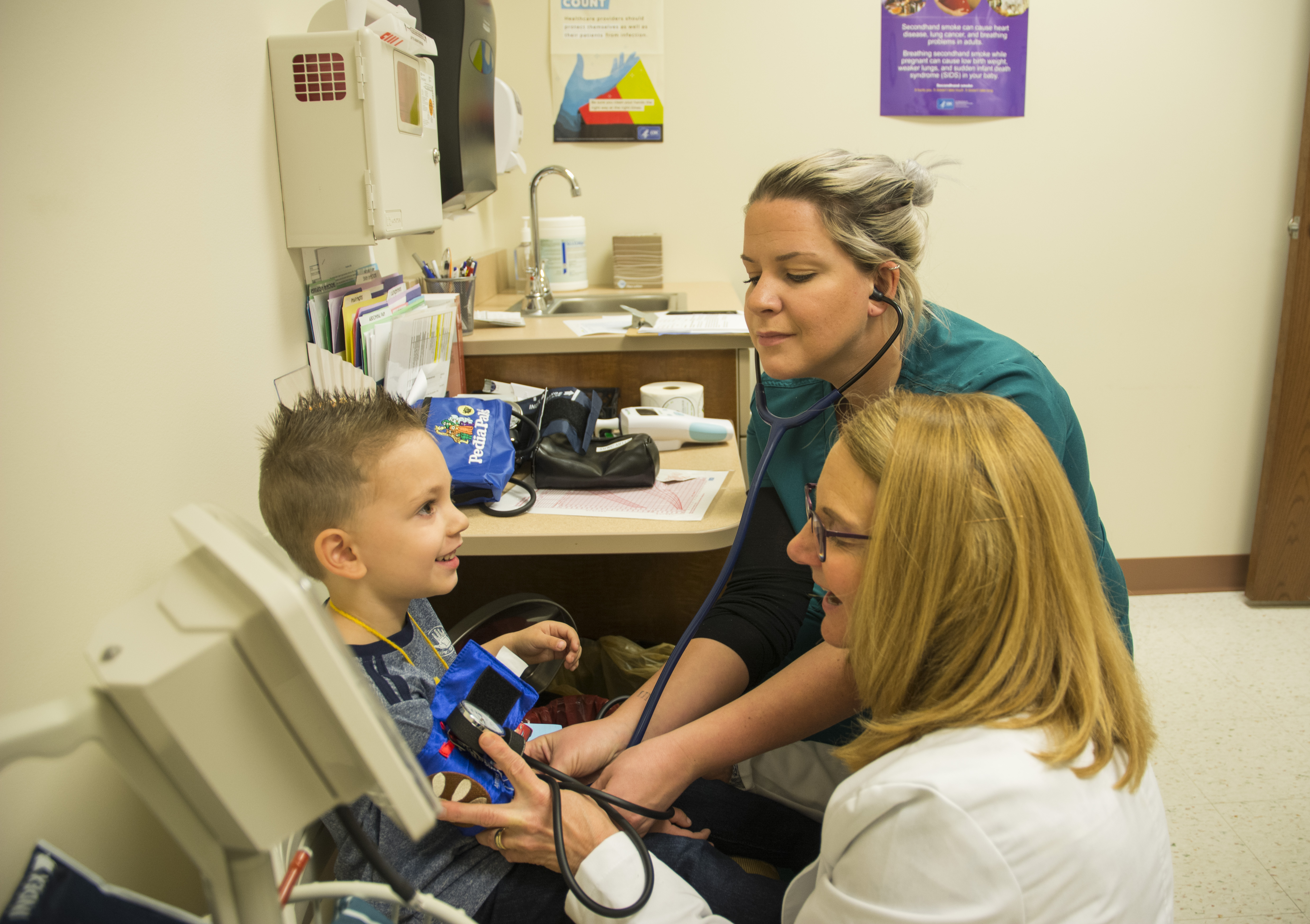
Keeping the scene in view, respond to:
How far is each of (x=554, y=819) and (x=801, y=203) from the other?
2.93 feet

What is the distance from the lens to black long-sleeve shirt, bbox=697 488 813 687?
1256 millimetres

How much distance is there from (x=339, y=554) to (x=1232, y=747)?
221 centimetres

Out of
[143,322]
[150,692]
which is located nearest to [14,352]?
[143,322]

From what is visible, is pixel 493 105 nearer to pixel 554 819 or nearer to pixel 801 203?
pixel 801 203

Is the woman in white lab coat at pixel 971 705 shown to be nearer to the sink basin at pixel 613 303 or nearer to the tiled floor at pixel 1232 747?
the tiled floor at pixel 1232 747

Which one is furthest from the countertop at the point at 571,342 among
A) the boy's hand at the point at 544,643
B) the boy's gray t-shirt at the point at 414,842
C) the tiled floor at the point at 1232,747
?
the tiled floor at the point at 1232,747

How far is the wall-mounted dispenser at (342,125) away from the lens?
120cm

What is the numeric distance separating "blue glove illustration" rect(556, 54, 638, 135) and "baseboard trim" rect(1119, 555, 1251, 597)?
2334 millimetres

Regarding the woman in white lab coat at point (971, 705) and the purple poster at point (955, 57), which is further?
the purple poster at point (955, 57)

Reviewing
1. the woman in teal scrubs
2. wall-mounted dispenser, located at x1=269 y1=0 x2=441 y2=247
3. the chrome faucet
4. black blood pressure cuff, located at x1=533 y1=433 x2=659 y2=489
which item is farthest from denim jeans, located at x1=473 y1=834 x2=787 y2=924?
the chrome faucet

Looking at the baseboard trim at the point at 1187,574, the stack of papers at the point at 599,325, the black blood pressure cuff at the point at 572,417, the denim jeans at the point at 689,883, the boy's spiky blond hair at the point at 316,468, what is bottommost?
the baseboard trim at the point at 1187,574

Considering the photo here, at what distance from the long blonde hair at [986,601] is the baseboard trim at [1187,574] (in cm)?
253

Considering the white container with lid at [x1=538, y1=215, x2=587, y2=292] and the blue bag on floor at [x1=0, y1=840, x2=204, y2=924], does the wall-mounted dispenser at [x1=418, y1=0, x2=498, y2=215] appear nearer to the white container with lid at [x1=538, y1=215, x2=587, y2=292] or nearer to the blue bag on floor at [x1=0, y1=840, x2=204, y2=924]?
the white container with lid at [x1=538, y1=215, x2=587, y2=292]

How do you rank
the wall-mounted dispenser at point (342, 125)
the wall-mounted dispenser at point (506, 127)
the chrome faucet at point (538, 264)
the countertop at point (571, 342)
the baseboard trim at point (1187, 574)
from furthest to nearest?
the baseboard trim at point (1187, 574) < the chrome faucet at point (538, 264) < the wall-mounted dispenser at point (506, 127) < the countertop at point (571, 342) < the wall-mounted dispenser at point (342, 125)
